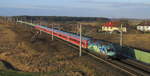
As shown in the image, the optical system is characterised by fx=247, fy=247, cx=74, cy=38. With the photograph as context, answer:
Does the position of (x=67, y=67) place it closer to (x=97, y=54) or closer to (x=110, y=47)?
(x=110, y=47)

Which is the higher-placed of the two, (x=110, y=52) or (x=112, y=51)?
(x=112, y=51)

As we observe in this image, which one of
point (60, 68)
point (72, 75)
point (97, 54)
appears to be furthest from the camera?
point (97, 54)

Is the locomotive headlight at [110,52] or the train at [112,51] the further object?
the train at [112,51]

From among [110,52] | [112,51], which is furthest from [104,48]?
[112,51]

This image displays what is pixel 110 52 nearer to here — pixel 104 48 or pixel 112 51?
pixel 112 51

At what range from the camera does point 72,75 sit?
985 inches

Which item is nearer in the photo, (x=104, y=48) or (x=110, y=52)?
(x=110, y=52)

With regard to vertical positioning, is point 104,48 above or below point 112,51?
above

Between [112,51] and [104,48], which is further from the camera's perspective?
[104,48]

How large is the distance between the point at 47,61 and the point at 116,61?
9941mm

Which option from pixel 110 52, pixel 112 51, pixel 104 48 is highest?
pixel 104 48

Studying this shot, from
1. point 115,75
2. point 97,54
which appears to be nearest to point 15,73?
point 115,75

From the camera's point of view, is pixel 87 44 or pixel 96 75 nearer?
pixel 96 75

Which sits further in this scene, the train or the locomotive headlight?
the train
